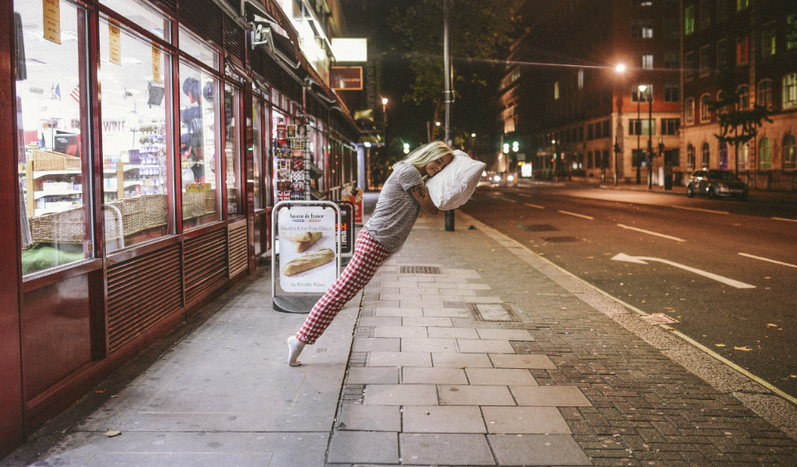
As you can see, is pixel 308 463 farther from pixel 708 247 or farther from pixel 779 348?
pixel 708 247

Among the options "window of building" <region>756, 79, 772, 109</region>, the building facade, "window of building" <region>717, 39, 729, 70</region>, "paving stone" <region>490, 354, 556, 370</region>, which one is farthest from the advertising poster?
"window of building" <region>717, 39, 729, 70</region>

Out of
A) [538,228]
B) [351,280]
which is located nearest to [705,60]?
[538,228]

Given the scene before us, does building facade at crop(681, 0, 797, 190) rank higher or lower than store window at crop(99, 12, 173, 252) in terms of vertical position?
higher

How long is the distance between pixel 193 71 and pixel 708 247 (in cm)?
1025

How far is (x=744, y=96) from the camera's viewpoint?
4091 centimetres

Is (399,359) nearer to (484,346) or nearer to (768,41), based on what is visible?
(484,346)

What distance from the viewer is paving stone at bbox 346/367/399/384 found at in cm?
445

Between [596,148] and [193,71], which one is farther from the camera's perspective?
[596,148]

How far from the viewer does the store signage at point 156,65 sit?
5895mm

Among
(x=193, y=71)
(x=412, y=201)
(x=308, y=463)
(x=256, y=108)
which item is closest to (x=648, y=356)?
(x=412, y=201)

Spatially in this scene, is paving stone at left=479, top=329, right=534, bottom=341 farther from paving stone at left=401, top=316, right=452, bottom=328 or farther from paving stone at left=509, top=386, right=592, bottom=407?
paving stone at left=509, top=386, right=592, bottom=407

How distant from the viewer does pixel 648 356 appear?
5.15 meters

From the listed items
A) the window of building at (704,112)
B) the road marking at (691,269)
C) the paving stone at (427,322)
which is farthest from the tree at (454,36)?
the paving stone at (427,322)

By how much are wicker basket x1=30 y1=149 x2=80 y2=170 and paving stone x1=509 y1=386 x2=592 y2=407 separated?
345cm
